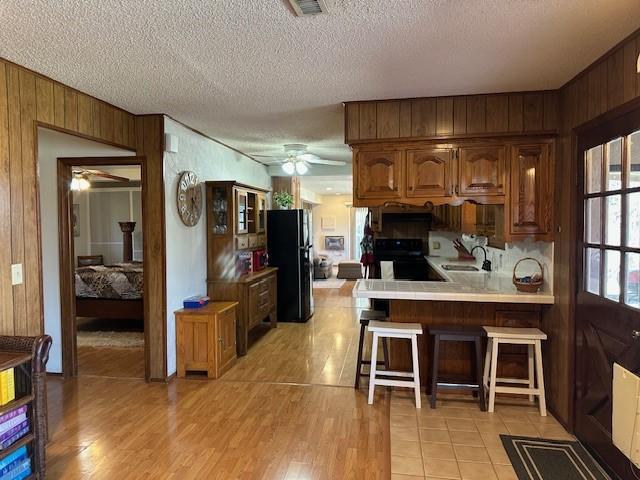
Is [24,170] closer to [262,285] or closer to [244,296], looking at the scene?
[244,296]

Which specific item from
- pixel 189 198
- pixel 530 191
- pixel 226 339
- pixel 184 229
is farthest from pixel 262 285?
pixel 530 191

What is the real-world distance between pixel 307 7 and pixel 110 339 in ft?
15.9

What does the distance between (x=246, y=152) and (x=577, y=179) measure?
4.00 metres

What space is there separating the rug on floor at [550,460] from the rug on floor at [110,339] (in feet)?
13.5

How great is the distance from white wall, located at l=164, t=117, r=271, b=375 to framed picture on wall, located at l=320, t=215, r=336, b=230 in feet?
25.0

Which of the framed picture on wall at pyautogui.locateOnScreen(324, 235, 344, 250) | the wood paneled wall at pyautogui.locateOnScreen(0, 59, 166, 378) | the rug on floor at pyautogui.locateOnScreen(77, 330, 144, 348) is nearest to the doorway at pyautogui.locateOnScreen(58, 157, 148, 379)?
the rug on floor at pyautogui.locateOnScreen(77, 330, 144, 348)

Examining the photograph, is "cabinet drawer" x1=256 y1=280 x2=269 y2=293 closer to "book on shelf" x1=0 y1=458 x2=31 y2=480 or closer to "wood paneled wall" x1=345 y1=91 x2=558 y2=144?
"wood paneled wall" x1=345 y1=91 x2=558 y2=144

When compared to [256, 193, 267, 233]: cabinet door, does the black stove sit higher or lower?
lower

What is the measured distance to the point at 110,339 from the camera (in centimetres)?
524

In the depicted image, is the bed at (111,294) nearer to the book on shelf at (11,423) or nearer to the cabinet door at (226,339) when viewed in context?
the cabinet door at (226,339)

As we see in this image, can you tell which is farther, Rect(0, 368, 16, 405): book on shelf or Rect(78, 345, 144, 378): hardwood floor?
Rect(78, 345, 144, 378): hardwood floor

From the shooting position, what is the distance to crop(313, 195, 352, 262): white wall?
12562mm

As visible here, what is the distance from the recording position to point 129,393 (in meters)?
3.52

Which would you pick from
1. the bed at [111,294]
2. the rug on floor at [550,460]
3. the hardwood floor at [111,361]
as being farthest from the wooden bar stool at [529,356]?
the bed at [111,294]
